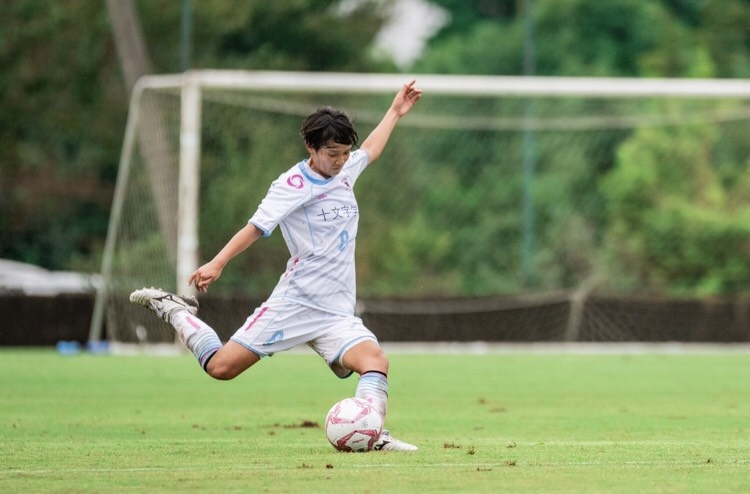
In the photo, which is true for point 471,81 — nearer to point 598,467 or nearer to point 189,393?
point 189,393

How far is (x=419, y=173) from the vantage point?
2909cm

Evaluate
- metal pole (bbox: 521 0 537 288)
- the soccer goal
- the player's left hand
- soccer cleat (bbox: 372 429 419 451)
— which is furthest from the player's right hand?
metal pole (bbox: 521 0 537 288)

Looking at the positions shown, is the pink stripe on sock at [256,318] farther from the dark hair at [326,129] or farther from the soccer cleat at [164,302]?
the dark hair at [326,129]

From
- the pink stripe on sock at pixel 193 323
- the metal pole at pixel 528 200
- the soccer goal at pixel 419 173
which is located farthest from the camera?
the metal pole at pixel 528 200

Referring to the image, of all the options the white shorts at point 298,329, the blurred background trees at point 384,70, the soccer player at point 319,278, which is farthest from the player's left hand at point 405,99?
the blurred background trees at point 384,70

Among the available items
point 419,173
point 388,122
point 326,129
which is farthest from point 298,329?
point 419,173

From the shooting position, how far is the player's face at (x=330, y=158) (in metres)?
8.05

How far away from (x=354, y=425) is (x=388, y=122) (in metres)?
1.99

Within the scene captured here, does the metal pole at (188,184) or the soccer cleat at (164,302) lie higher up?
the metal pole at (188,184)

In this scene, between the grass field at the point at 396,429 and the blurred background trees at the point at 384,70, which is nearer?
the grass field at the point at 396,429

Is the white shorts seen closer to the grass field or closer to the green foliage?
the grass field

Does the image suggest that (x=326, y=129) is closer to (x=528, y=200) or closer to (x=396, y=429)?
(x=396, y=429)

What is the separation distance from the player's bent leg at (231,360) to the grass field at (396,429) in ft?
1.40

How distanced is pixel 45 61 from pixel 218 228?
11979 mm
